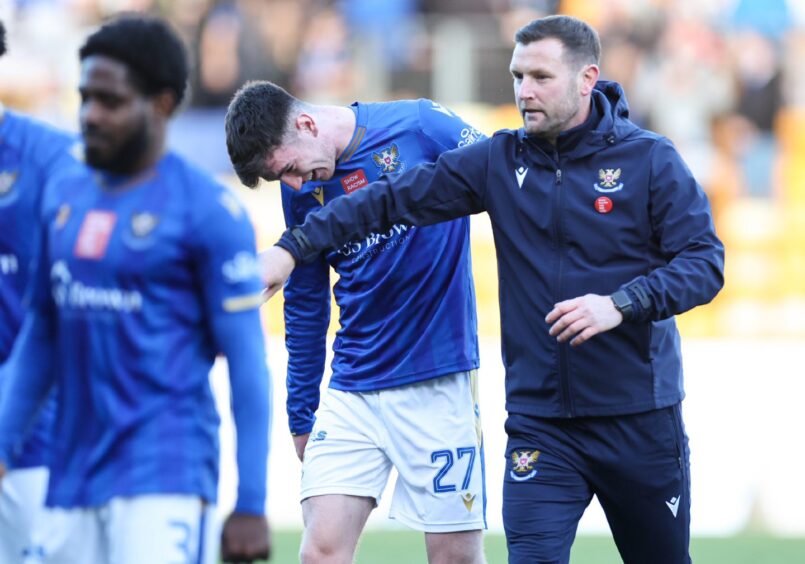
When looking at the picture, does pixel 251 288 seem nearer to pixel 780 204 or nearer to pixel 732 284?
pixel 732 284

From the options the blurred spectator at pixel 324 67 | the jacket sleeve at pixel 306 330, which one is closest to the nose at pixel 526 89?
the jacket sleeve at pixel 306 330

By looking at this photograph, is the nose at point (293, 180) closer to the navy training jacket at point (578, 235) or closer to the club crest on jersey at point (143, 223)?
the navy training jacket at point (578, 235)

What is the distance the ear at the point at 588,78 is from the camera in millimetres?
5215

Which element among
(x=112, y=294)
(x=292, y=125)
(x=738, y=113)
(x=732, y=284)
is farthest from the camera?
(x=738, y=113)

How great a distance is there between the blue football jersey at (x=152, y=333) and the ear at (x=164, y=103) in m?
0.15

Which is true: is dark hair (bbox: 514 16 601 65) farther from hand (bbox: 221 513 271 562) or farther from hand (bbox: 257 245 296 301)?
hand (bbox: 221 513 271 562)

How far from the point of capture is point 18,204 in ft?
15.3

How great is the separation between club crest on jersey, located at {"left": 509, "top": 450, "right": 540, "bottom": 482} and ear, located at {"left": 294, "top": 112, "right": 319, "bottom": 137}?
1.42 m

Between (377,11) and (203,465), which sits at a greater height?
(377,11)

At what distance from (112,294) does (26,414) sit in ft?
1.57

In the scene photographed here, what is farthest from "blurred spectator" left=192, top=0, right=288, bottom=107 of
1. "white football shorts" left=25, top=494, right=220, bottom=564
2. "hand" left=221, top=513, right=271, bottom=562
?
"hand" left=221, top=513, right=271, bottom=562

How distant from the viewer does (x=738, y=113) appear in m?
15.9

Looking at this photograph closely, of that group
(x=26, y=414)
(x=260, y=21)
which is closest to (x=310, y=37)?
(x=260, y=21)

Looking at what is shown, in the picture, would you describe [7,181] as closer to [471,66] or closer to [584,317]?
[584,317]
